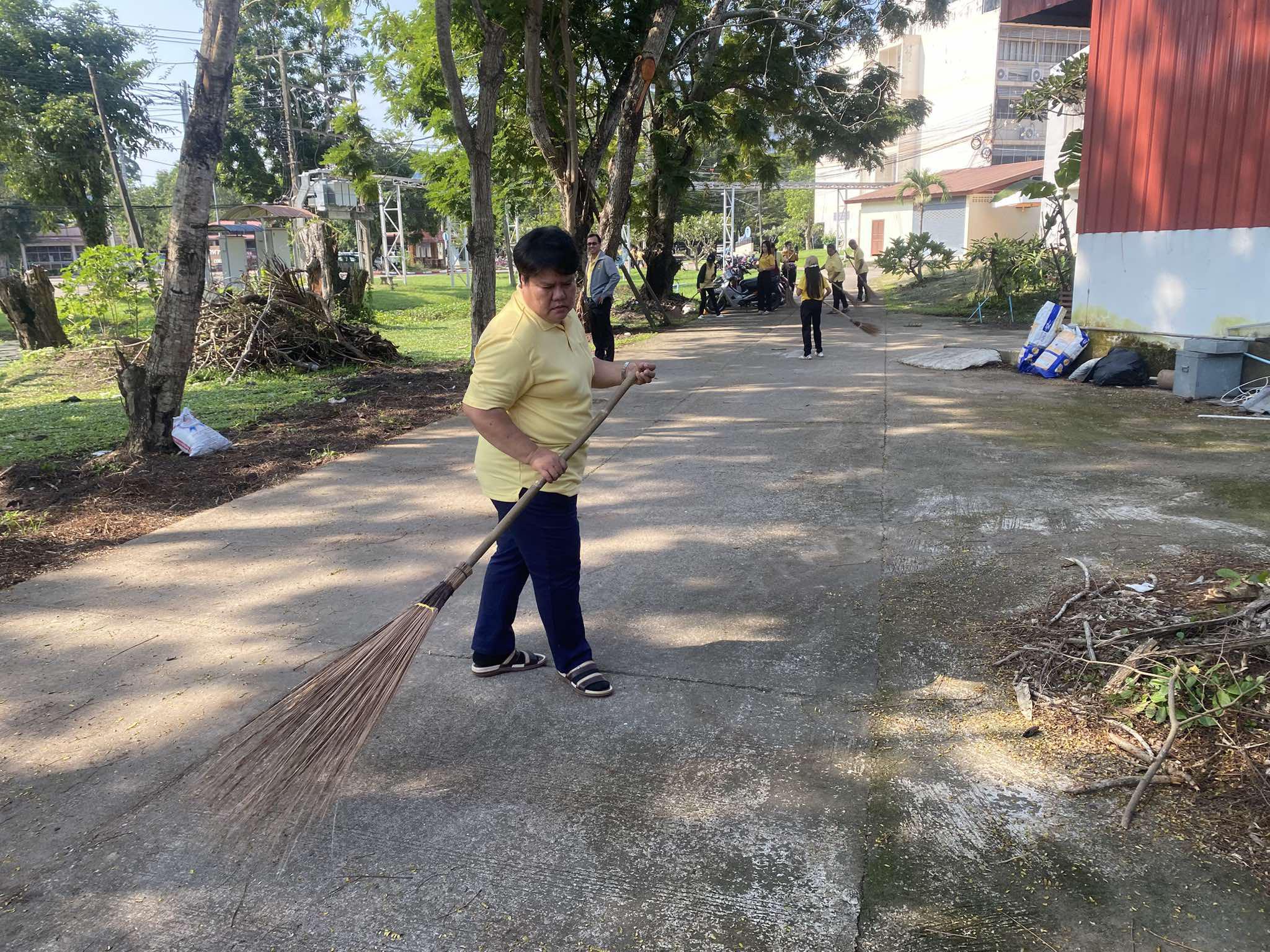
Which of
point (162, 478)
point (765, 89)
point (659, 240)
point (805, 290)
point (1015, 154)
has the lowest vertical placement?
point (162, 478)

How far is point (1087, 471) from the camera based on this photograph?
616 cm

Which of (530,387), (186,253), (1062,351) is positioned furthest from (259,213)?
(530,387)

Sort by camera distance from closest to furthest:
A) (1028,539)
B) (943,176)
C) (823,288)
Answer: (1028,539) < (823,288) < (943,176)

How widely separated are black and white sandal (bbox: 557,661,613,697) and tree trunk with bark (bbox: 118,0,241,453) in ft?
16.5

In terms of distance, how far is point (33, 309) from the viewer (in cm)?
1375

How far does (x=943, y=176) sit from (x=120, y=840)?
165ft

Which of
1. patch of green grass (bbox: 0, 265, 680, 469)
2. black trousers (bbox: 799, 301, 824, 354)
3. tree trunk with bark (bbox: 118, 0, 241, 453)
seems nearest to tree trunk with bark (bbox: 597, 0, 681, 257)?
patch of green grass (bbox: 0, 265, 680, 469)

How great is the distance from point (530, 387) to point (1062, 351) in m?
8.81

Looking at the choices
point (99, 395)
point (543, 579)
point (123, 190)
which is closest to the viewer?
point (543, 579)

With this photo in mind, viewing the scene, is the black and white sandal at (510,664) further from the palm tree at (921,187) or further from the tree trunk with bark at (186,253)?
the palm tree at (921,187)

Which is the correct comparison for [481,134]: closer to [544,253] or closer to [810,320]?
[810,320]

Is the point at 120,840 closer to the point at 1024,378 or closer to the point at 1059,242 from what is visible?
the point at 1024,378

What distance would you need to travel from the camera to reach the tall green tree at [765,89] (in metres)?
17.4

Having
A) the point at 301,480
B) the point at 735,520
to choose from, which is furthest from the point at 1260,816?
the point at 301,480
